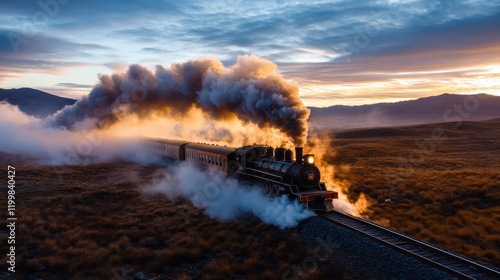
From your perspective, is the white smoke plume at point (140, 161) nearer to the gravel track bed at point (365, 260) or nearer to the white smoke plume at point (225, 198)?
the white smoke plume at point (225, 198)

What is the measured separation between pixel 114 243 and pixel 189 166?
49.2 feet

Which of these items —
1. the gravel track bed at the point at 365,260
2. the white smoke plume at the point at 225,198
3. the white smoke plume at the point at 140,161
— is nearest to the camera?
the gravel track bed at the point at 365,260

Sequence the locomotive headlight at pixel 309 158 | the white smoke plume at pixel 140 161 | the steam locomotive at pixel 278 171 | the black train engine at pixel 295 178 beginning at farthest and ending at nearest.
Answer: the white smoke plume at pixel 140 161, the locomotive headlight at pixel 309 158, the steam locomotive at pixel 278 171, the black train engine at pixel 295 178

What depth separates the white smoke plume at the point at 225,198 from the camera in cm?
1458

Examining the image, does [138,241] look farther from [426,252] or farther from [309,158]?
[426,252]

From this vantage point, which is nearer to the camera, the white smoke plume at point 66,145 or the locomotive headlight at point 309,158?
the locomotive headlight at point 309,158

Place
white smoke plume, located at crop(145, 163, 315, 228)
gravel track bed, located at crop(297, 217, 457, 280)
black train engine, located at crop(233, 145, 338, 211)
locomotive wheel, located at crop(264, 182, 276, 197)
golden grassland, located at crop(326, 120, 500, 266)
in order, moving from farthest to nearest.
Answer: locomotive wheel, located at crop(264, 182, 276, 197), black train engine, located at crop(233, 145, 338, 211), white smoke plume, located at crop(145, 163, 315, 228), golden grassland, located at crop(326, 120, 500, 266), gravel track bed, located at crop(297, 217, 457, 280)

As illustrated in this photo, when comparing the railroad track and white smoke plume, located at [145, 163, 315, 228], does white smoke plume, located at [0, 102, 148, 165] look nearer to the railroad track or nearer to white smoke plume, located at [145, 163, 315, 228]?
white smoke plume, located at [145, 163, 315, 228]

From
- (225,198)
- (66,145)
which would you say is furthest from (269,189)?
(66,145)

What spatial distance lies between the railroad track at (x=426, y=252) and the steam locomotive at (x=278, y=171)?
1.54m

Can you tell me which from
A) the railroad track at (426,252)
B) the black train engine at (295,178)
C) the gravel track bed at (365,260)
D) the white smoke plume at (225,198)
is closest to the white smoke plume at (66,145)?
the white smoke plume at (225,198)

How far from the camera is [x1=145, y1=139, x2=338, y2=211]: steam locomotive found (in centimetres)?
1511

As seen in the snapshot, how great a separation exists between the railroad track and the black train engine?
145 centimetres

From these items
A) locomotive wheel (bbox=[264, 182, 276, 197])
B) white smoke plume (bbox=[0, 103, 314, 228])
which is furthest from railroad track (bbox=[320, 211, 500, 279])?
locomotive wheel (bbox=[264, 182, 276, 197])
